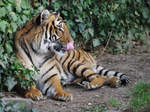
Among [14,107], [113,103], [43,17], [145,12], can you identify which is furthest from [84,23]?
[14,107]

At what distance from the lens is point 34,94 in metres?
6.59

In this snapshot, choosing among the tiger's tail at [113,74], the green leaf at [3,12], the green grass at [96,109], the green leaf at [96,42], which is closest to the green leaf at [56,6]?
the green leaf at [96,42]

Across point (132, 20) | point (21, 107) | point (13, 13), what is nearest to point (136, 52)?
point (132, 20)

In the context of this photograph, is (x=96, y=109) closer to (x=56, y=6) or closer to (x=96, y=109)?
(x=96, y=109)

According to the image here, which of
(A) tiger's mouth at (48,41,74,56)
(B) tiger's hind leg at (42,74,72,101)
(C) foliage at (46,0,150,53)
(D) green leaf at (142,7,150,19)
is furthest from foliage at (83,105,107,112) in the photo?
(D) green leaf at (142,7,150,19)

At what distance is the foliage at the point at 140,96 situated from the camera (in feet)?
19.4

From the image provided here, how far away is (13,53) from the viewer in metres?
6.80

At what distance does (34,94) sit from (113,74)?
1563 mm

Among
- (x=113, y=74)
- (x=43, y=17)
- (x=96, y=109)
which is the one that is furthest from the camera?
(x=113, y=74)

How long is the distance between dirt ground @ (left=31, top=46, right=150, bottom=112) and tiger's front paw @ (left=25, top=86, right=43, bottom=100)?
0.08m

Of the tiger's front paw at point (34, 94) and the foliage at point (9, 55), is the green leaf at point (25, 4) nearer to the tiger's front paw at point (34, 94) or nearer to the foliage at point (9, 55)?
the foliage at point (9, 55)

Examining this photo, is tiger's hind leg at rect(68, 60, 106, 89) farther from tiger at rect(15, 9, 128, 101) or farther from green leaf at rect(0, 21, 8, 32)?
green leaf at rect(0, 21, 8, 32)

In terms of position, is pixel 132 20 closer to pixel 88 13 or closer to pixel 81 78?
pixel 88 13

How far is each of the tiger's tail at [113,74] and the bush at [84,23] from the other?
99 centimetres
